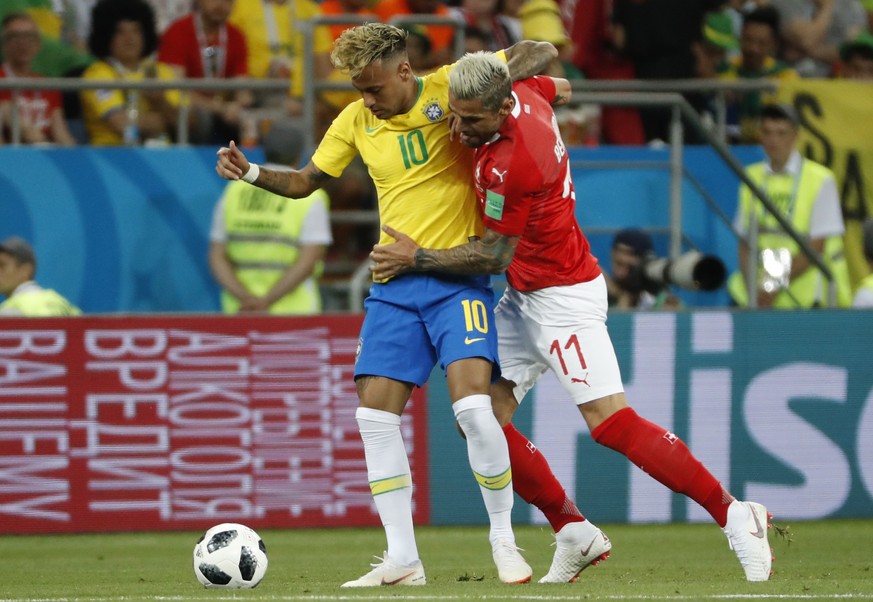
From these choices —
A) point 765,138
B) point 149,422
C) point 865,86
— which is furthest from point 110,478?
point 865,86

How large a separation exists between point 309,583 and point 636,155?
5.54 m

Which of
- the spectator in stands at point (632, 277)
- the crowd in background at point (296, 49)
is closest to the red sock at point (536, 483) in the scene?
the spectator in stands at point (632, 277)

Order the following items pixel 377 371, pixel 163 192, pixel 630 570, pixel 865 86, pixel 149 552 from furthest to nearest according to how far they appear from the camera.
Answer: pixel 865 86, pixel 163 192, pixel 149 552, pixel 630 570, pixel 377 371

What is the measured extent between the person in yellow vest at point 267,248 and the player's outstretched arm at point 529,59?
374cm

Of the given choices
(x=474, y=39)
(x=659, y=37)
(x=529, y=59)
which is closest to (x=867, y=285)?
(x=659, y=37)

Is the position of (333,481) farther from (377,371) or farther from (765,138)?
(765,138)

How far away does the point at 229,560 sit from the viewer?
22.4 ft

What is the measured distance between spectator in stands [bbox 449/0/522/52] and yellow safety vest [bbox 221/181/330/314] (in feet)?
7.73

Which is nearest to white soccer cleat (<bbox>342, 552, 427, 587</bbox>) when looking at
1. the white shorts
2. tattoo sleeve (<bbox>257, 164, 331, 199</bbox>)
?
the white shorts

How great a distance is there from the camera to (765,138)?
38.0 ft

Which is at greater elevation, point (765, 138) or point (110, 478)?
point (765, 138)

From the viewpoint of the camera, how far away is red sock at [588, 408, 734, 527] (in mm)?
6840

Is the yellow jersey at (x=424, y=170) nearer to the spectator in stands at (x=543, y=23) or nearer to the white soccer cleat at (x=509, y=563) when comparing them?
the white soccer cleat at (x=509, y=563)

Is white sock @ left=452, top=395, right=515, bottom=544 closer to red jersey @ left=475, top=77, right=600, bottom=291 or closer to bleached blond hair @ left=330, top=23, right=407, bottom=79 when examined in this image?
red jersey @ left=475, top=77, right=600, bottom=291
